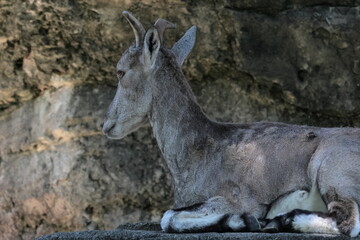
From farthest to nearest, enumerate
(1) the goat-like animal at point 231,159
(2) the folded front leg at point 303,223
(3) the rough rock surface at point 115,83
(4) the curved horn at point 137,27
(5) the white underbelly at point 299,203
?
(3) the rough rock surface at point 115,83
(4) the curved horn at point 137,27
(5) the white underbelly at point 299,203
(1) the goat-like animal at point 231,159
(2) the folded front leg at point 303,223

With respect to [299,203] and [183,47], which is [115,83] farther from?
[299,203]

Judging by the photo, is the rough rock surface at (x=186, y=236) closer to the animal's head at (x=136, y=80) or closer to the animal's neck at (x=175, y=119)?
the animal's neck at (x=175, y=119)

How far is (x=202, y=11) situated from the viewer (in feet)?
26.5

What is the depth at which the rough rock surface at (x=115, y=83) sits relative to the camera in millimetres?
7938

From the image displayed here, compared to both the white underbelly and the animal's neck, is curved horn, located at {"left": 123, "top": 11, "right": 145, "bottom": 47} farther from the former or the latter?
the white underbelly

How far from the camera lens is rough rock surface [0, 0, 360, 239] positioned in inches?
313

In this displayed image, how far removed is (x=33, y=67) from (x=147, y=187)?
1580 mm

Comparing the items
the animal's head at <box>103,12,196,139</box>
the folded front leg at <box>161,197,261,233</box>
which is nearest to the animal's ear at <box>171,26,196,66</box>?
the animal's head at <box>103,12,196,139</box>

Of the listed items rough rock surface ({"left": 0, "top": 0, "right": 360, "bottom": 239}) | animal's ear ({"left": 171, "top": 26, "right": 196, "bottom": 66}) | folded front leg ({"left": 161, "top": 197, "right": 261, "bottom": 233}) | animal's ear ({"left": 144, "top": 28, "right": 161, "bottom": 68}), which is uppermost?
animal's ear ({"left": 144, "top": 28, "right": 161, "bottom": 68})

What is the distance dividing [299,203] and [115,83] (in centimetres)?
319

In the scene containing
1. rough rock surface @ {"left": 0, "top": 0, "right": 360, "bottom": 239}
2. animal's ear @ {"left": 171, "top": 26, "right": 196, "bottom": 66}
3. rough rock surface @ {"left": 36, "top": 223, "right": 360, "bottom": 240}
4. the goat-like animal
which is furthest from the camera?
rough rock surface @ {"left": 0, "top": 0, "right": 360, "bottom": 239}

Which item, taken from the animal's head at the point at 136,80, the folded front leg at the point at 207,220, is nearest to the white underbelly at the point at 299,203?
the folded front leg at the point at 207,220

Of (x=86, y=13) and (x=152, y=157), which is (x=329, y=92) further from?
(x=86, y=13)

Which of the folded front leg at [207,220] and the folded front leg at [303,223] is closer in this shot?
the folded front leg at [303,223]
